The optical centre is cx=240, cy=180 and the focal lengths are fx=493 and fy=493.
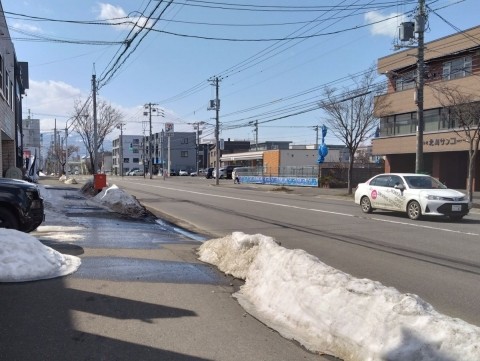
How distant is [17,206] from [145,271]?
349 centimetres

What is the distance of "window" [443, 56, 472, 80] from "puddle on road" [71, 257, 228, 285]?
2942 centimetres

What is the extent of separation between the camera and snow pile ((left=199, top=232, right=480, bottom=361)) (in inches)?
150

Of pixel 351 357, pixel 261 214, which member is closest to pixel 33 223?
pixel 351 357

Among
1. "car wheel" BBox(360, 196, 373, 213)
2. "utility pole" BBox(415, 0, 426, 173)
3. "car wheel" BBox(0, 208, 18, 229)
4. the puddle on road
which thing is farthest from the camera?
"utility pole" BBox(415, 0, 426, 173)

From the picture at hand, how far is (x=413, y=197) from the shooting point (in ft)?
53.7

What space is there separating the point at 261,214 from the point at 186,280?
1128 centimetres

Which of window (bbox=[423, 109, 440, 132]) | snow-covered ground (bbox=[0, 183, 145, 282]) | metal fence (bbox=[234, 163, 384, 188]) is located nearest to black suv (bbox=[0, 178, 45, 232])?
snow-covered ground (bbox=[0, 183, 145, 282])

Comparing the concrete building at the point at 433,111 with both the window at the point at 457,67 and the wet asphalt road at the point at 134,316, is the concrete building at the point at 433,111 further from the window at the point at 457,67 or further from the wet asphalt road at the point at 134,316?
the wet asphalt road at the point at 134,316

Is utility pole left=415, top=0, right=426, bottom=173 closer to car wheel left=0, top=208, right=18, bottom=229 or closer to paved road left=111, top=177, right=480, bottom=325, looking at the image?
paved road left=111, top=177, right=480, bottom=325

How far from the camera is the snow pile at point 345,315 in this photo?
3811 mm

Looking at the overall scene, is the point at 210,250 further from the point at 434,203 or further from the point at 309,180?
the point at 309,180

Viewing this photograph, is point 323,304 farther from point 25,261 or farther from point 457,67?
point 457,67

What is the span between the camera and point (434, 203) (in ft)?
51.6

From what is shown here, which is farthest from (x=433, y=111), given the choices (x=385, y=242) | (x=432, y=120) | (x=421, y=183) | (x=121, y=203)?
(x=385, y=242)
